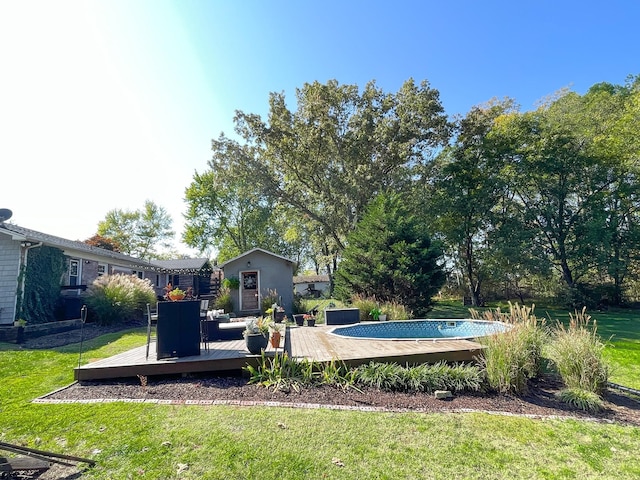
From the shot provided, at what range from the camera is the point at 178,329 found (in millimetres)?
5594

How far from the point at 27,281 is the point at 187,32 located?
976cm

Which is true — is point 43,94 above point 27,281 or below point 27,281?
above

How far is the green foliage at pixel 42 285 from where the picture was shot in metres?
10.8

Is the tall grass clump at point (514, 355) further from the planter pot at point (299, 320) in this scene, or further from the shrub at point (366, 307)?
the planter pot at point (299, 320)

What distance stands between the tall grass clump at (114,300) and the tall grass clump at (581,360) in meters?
13.0

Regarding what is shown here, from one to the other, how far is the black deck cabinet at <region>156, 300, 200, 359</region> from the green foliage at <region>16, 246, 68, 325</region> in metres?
8.65

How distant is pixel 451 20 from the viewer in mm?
11352

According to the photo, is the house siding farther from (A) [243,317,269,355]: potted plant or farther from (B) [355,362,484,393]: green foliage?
(B) [355,362,484,393]: green foliage

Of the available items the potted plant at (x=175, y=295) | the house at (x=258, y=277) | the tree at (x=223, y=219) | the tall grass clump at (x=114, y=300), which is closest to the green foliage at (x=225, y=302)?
the house at (x=258, y=277)

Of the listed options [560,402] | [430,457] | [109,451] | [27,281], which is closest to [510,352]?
[560,402]

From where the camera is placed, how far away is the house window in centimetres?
1363

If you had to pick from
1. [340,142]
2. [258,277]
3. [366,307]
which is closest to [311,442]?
[366,307]

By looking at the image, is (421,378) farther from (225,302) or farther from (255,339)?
(225,302)

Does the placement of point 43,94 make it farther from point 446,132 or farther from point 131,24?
point 446,132
